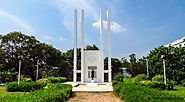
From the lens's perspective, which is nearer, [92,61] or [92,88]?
[92,88]

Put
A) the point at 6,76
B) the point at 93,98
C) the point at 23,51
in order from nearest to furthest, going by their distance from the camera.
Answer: the point at 93,98
the point at 6,76
the point at 23,51

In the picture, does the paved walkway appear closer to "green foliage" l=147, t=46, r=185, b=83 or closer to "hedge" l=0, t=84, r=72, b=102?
"hedge" l=0, t=84, r=72, b=102

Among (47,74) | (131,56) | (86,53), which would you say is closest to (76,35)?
(86,53)

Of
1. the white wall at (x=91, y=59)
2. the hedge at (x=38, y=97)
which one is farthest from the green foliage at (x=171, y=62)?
the hedge at (x=38, y=97)

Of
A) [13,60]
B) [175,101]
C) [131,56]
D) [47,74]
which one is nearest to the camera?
[175,101]

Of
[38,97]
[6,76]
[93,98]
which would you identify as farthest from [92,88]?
[6,76]

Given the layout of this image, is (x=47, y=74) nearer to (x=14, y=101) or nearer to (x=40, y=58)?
(x=40, y=58)

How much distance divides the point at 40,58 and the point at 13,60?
4231 mm

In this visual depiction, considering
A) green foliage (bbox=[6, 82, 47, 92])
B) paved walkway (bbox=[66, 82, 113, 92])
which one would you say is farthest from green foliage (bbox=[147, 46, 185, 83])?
green foliage (bbox=[6, 82, 47, 92])

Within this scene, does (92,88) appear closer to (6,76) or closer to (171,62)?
(171,62)

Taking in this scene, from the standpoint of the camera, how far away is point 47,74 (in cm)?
4369

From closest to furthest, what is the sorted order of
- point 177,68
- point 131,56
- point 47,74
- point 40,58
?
point 177,68
point 40,58
point 47,74
point 131,56

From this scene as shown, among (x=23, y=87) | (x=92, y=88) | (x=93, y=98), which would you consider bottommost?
(x=93, y=98)

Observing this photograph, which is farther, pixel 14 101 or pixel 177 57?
pixel 177 57
